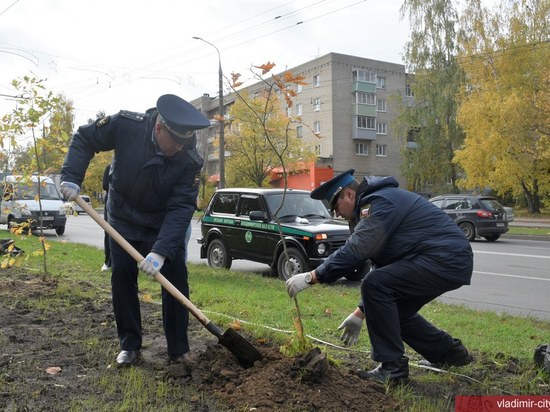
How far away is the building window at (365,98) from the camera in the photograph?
4919cm

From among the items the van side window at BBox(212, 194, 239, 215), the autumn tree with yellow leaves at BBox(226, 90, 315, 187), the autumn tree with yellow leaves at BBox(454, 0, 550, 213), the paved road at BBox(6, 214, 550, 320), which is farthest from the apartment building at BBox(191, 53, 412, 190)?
the van side window at BBox(212, 194, 239, 215)

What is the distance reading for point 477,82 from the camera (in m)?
31.6

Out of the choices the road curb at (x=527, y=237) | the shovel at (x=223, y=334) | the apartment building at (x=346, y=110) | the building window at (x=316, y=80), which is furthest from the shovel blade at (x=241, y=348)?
the building window at (x=316, y=80)

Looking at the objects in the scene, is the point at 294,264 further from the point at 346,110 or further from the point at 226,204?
the point at 346,110

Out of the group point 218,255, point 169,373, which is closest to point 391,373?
A: point 169,373

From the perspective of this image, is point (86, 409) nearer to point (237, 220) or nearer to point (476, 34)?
point (237, 220)

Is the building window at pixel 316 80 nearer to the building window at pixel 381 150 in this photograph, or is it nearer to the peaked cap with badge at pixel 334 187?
the building window at pixel 381 150

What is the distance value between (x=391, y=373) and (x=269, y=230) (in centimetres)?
606

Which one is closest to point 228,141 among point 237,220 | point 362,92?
point 362,92

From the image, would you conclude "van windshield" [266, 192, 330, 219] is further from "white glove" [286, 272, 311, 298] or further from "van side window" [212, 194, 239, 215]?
"white glove" [286, 272, 311, 298]

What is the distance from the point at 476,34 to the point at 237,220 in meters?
A: 27.3

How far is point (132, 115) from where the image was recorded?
3.95 m

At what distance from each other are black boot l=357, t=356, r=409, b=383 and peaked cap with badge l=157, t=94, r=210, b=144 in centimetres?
211

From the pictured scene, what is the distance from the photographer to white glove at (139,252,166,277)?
3.58m
